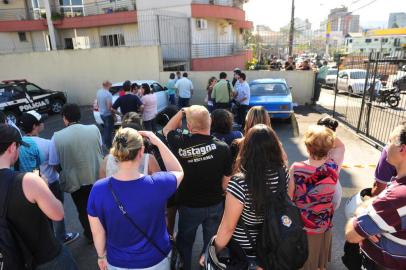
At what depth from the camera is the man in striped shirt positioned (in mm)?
1667

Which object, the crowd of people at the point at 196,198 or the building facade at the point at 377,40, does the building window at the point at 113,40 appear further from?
the building facade at the point at 377,40

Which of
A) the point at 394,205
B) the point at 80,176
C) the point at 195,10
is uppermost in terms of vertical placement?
the point at 195,10

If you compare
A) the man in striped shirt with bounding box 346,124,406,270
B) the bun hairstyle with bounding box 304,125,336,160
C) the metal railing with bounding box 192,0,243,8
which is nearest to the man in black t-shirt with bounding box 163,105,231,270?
the bun hairstyle with bounding box 304,125,336,160

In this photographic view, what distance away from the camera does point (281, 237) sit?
1879mm

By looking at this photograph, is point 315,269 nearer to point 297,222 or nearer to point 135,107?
point 297,222

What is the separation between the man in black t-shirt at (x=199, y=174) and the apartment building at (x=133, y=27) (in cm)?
1367

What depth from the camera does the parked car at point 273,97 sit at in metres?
9.38

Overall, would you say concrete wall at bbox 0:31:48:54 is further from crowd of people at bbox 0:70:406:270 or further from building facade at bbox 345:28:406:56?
building facade at bbox 345:28:406:56

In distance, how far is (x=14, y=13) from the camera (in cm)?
2266

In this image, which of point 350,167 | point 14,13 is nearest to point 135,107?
point 350,167

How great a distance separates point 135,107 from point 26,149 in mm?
3702

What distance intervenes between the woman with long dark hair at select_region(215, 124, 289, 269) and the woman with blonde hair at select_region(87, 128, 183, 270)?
17.1 inches

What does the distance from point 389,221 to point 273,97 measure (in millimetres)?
8570

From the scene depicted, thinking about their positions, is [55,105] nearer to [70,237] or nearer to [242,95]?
[242,95]
